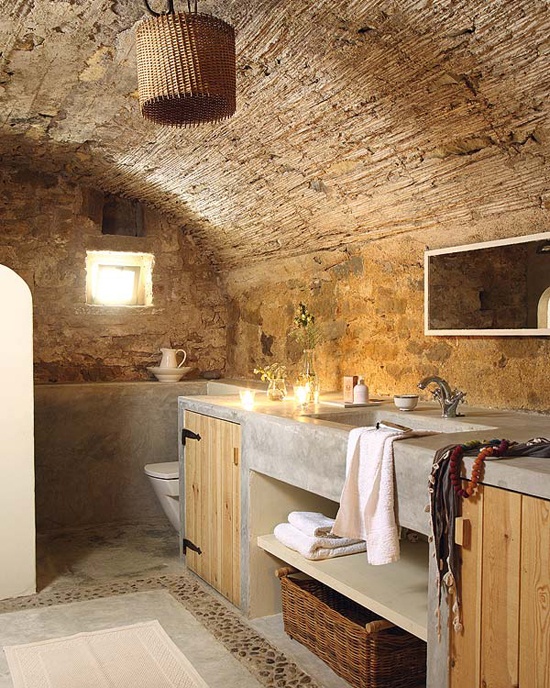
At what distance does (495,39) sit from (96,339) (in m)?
3.54

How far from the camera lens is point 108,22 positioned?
2525mm

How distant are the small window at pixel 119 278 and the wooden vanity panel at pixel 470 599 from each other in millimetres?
3648

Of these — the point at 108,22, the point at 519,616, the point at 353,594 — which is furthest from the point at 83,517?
the point at 519,616

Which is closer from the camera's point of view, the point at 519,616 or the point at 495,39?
the point at 519,616

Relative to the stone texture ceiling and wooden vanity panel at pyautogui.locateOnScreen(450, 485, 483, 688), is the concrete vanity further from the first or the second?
the stone texture ceiling

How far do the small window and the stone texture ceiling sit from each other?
3.39 ft

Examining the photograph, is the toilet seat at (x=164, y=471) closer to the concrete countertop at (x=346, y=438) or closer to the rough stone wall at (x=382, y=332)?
the concrete countertop at (x=346, y=438)

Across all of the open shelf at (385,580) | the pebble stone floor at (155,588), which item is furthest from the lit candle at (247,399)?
the pebble stone floor at (155,588)

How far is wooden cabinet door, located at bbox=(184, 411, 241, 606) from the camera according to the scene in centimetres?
325

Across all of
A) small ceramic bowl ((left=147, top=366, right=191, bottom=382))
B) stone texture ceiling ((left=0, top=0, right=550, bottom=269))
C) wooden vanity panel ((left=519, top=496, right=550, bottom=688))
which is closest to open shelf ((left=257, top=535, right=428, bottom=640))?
wooden vanity panel ((left=519, top=496, right=550, bottom=688))

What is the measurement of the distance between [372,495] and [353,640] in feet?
2.03

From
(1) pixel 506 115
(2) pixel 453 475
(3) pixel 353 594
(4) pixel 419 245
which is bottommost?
(3) pixel 353 594

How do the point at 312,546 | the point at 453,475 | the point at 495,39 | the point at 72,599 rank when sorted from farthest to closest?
the point at 72,599
the point at 312,546
the point at 495,39
the point at 453,475

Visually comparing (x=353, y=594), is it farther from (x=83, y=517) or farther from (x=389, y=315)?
(x=83, y=517)
